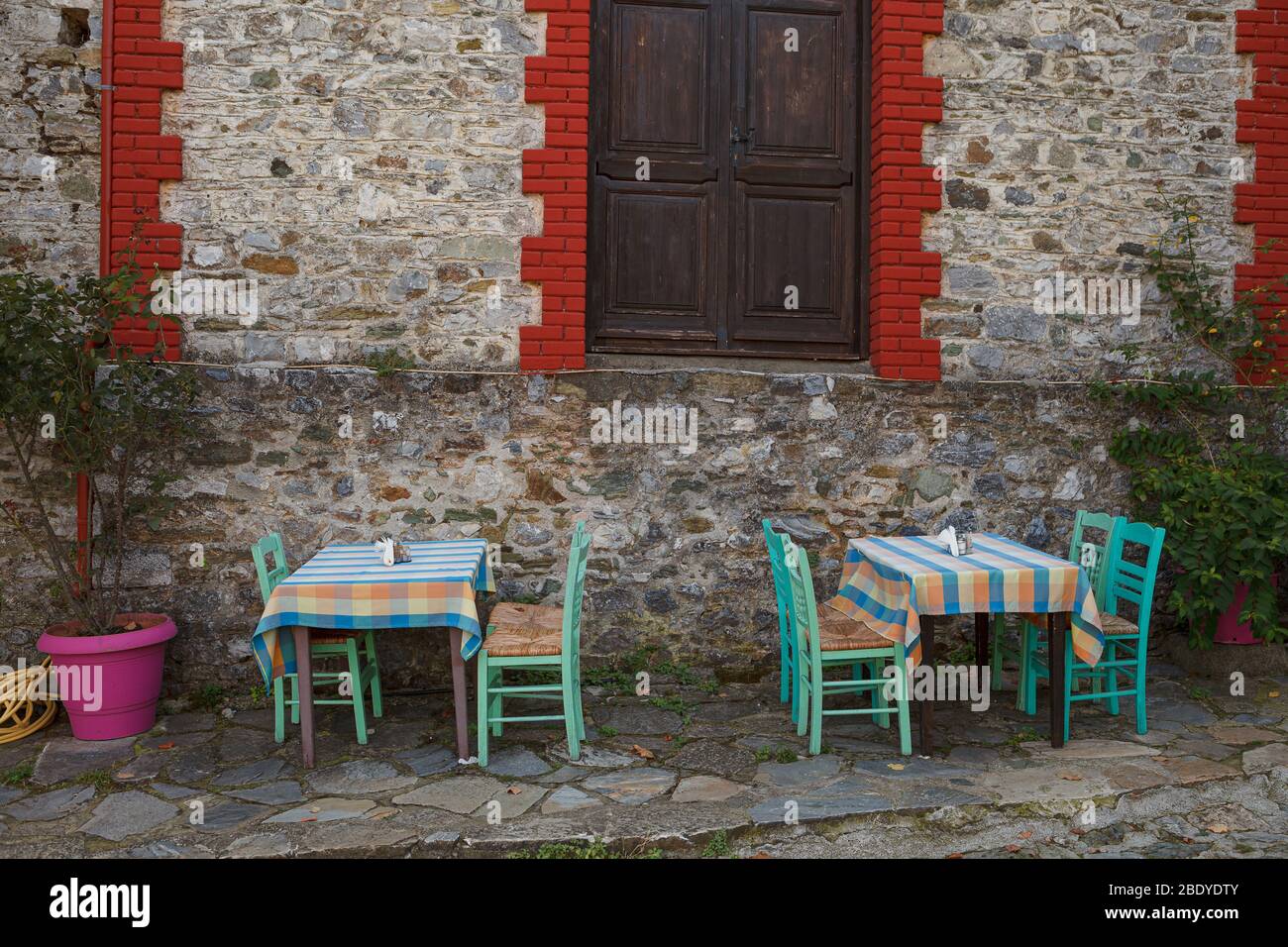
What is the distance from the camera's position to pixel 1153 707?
5.04m

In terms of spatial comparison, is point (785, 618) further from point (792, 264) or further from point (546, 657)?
point (792, 264)

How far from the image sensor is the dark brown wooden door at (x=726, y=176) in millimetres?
5867

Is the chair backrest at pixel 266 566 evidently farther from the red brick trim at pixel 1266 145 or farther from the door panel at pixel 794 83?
the red brick trim at pixel 1266 145

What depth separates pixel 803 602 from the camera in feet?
14.7

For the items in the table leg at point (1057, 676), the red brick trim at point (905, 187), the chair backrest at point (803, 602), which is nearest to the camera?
the chair backrest at point (803, 602)

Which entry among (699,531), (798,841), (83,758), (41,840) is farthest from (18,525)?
(798,841)

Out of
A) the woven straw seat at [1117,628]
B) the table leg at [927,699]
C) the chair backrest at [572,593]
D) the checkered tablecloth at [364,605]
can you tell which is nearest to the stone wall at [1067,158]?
the woven straw seat at [1117,628]

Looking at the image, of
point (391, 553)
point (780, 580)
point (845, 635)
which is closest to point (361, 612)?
point (391, 553)

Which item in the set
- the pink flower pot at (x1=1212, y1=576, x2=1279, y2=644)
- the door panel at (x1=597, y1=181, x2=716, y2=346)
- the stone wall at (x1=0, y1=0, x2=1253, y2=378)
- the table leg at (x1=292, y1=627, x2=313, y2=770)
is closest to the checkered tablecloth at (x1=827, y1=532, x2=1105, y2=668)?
the pink flower pot at (x1=1212, y1=576, x2=1279, y2=644)

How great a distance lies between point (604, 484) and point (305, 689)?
1991 mm

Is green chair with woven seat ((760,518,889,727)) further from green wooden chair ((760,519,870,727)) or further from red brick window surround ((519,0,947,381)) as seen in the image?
red brick window surround ((519,0,947,381))

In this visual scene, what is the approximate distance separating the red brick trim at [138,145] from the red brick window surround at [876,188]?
197cm

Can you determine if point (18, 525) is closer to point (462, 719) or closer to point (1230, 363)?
point (462, 719)

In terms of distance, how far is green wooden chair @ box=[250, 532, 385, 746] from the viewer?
14.9 ft
